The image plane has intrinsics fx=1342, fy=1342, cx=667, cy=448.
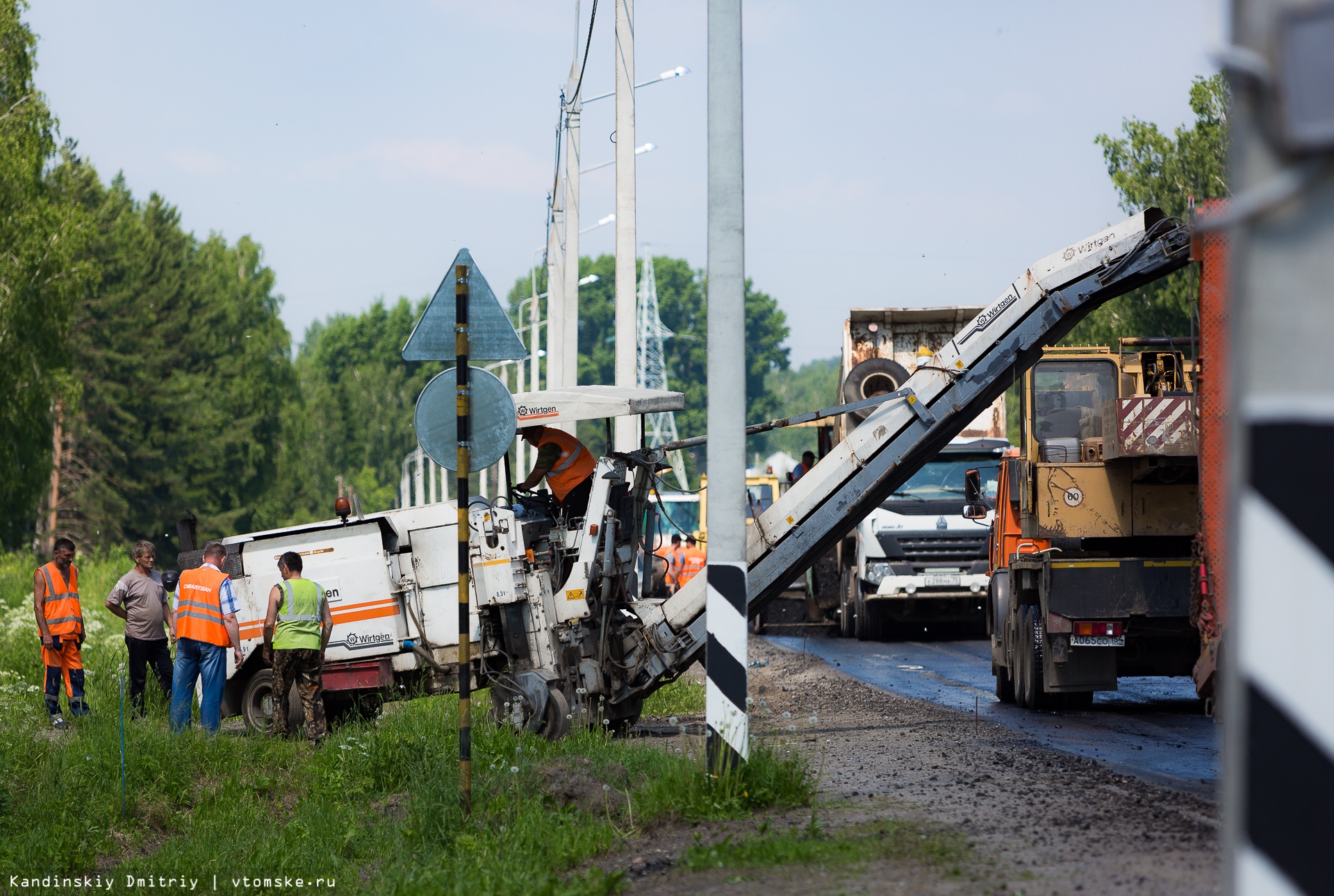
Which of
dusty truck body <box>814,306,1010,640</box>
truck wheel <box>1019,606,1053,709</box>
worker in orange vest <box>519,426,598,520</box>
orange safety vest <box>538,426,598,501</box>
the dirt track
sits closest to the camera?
the dirt track

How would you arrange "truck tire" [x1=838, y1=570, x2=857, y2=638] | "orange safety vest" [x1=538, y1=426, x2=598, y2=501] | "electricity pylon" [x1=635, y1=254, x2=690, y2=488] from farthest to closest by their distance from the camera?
"electricity pylon" [x1=635, y1=254, x2=690, y2=488] → "truck tire" [x1=838, y1=570, x2=857, y2=638] → "orange safety vest" [x1=538, y1=426, x2=598, y2=501]

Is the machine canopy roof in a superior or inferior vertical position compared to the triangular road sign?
inferior

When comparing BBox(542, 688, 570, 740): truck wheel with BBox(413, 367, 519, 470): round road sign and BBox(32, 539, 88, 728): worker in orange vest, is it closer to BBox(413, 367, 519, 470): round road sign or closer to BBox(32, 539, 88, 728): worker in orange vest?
BBox(413, 367, 519, 470): round road sign

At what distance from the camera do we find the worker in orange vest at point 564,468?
11023 mm

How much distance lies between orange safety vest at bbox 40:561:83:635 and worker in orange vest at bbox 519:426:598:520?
511 centimetres

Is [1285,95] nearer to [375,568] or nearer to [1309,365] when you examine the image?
[1309,365]

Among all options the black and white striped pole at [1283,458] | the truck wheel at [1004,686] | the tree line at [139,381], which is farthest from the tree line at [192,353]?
the black and white striped pole at [1283,458]

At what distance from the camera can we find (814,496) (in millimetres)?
10750

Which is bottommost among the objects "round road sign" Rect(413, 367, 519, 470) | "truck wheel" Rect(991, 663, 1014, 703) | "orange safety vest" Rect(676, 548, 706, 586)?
"truck wheel" Rect(991, 663, 1014, 703)

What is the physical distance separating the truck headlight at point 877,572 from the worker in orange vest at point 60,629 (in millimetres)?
12088

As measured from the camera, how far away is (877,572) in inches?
836

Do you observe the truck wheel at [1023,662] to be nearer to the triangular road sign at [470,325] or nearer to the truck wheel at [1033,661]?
the truck wheel at [1033,661]

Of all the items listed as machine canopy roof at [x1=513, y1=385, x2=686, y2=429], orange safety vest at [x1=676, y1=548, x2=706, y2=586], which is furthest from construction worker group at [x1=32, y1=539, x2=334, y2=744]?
orange safety vest at [x1=676, y1=548, x2=706, y2=586]

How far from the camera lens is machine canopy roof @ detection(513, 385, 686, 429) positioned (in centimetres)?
1039
